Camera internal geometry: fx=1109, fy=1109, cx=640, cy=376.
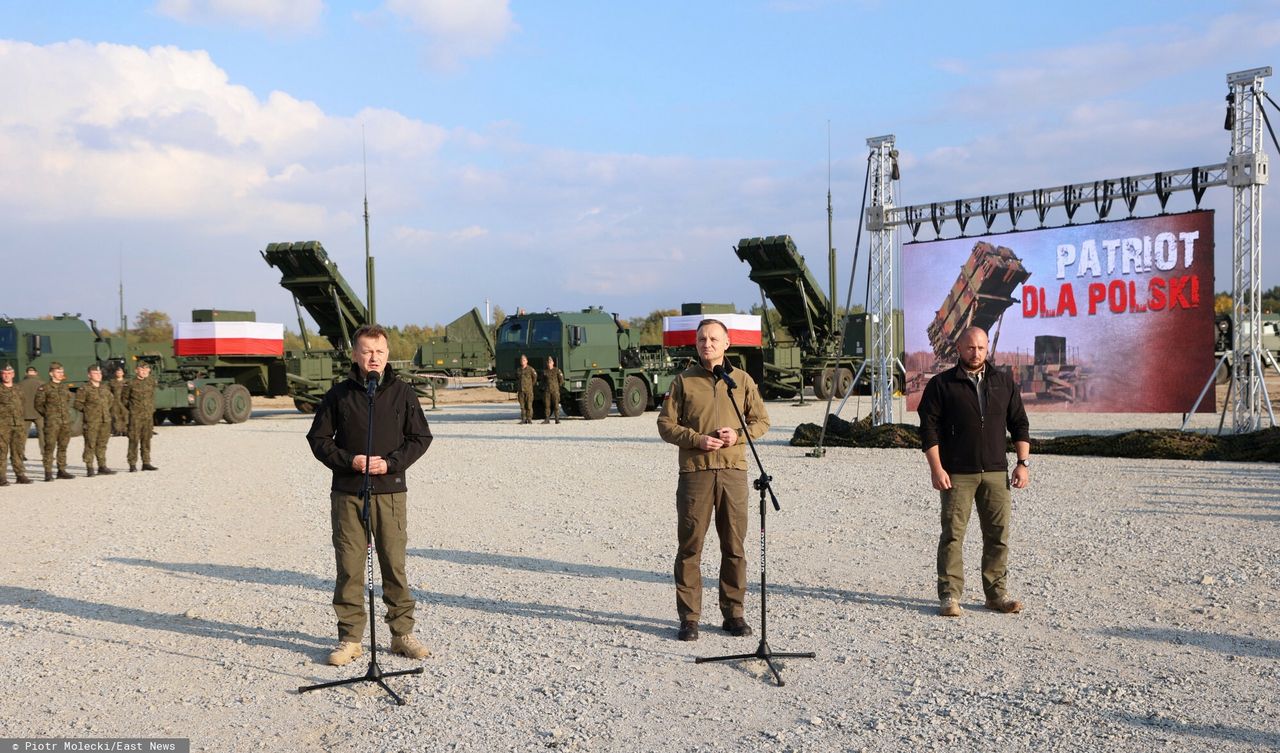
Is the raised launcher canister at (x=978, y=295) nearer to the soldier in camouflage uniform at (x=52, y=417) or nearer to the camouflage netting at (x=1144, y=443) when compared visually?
the camouflage netting at (x=1144, y=443)

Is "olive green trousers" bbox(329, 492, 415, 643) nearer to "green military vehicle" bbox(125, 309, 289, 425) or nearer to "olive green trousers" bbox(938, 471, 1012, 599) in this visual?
"olive green trousers" bbox(938, 471, 1012, 599)

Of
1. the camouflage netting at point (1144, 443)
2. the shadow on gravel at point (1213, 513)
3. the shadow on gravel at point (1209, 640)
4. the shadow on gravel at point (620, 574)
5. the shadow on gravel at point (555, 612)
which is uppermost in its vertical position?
the camouflage netting at point (1144, 443)

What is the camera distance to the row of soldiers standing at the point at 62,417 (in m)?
13.5

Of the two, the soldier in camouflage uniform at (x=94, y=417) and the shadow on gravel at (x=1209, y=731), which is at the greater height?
the soldier in camouflage uniform at (x=94, y=417)

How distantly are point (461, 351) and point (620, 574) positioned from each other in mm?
26520

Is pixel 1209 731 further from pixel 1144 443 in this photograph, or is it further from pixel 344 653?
pixel 1144 443

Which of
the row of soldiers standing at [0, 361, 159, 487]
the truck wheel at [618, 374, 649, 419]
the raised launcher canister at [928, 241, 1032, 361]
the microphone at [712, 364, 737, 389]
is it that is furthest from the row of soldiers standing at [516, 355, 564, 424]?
the microphone at [712, 364, 737, 389]

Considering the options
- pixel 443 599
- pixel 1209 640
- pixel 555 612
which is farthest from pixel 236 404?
pixel 1209 640

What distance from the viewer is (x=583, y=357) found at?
947 inches

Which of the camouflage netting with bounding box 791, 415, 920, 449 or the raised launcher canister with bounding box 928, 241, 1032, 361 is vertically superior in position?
the raised launcher canister with bounding box 928, 241, 1032, 361

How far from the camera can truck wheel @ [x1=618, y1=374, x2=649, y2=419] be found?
24844mm

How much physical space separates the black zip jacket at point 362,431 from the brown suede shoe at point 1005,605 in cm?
320

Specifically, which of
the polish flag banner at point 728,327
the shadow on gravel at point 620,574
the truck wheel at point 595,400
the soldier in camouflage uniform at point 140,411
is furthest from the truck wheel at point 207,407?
the shadow on gravel at point 620,574

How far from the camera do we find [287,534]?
909 centimetres
